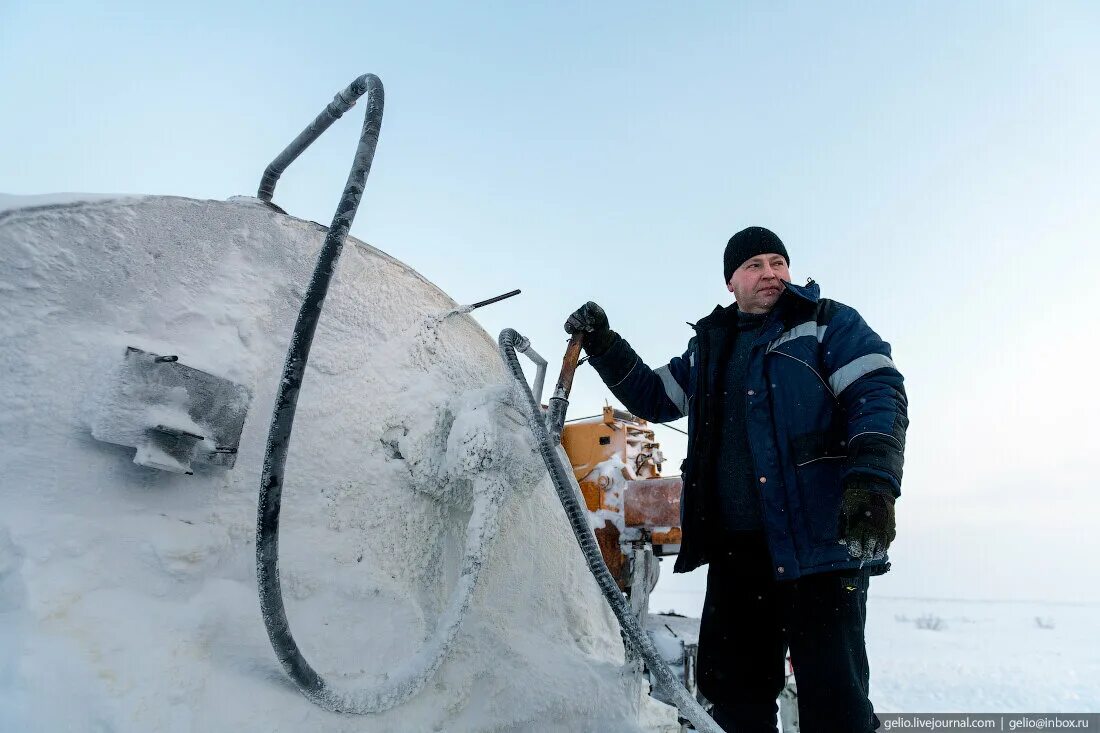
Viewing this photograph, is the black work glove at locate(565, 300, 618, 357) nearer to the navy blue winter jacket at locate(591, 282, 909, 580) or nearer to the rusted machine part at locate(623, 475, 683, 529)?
the navy blue winter jacket at locate(591, 282, 909, 580)

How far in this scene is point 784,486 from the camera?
4.95ft

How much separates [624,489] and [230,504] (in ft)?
9.26

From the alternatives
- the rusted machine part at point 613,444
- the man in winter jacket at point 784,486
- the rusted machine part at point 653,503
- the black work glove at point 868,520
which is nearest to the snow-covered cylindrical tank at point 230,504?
the man in winter jacket at point 784,486

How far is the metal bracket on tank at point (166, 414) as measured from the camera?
1.20 meters

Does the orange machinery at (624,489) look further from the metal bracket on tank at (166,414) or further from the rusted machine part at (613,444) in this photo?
the metal bracket on tank at (166,414)

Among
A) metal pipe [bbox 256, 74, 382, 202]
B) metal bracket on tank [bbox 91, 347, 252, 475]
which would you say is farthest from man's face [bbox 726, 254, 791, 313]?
metal bracket on tank [bbox 91, 347, 252, 475]

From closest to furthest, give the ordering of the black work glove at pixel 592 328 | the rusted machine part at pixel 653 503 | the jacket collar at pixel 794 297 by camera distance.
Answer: the jacket collar at pixel 794 297
the black work glove at pixel 592 328
the rusted machine part at pixel 653 503

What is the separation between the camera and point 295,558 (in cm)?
136

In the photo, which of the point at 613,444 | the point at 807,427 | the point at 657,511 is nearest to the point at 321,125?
the point at 807,427

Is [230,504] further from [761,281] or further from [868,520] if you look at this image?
[761,281]

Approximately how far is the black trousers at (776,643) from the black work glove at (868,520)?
0.56ft

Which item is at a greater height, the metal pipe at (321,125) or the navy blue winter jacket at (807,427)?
A: the metal pipe at (321,125)

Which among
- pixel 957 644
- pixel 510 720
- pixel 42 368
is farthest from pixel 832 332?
pixel 957 644

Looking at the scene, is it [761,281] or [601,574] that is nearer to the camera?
[601,574]
